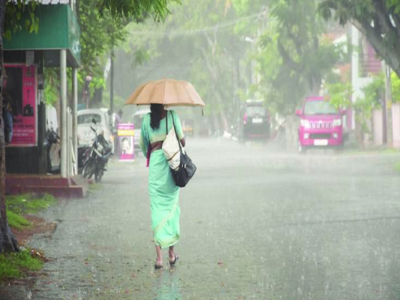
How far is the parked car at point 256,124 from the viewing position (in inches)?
2250

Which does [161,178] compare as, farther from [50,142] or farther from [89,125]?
[89,125]

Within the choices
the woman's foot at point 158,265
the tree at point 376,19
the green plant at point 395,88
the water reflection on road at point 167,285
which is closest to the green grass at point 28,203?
the woman's foot at point 158,265

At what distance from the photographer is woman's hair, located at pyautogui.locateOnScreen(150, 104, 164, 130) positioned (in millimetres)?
10727

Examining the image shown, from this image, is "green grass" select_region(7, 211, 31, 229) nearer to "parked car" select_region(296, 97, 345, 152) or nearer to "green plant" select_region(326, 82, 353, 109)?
"parked car" select_region(296, 97, 345, 152)

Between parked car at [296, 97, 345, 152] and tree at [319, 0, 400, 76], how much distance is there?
12872 millimetres

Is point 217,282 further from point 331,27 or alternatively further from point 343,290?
point 331,27

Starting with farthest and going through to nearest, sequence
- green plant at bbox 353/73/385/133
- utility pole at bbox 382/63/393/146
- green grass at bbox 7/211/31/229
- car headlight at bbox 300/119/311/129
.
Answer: green plant at bbox 353/73/385/133
car headlight at bbox 300/119/311/129
utility pole at bbox 382/63/393/146
green grass at bbox 7/211/31/229

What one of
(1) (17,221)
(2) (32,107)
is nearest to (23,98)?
(2) (32,107)

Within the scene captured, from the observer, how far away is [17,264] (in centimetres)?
1003

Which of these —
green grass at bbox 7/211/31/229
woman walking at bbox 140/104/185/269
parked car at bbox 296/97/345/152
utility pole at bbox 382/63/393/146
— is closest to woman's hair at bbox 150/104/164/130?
woman walking at bbox 140/104/185/269

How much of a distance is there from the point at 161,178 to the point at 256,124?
46.7 meters

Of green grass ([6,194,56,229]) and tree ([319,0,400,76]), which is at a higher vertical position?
tree ([319,0,400,76])

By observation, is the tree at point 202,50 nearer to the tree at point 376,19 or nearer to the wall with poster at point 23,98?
the tree at point 376,19

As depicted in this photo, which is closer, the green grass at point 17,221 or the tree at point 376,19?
the green grass at point 17,221
